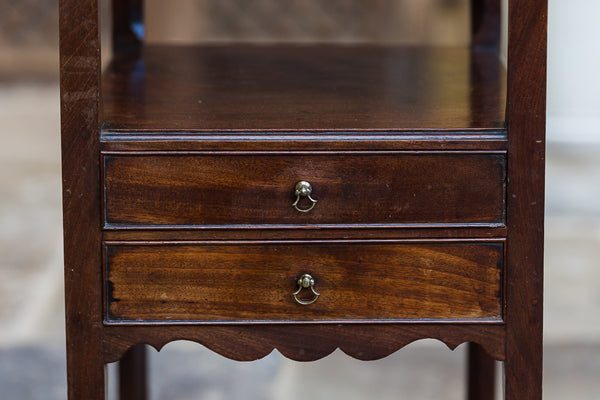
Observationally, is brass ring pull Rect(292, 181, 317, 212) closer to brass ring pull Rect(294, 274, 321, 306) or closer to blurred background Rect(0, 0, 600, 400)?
brass ring pull Rect(294, 274, 321, 306)

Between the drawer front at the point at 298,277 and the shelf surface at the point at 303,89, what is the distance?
0.36 ft

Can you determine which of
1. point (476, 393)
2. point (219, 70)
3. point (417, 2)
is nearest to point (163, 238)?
point (219, 70)

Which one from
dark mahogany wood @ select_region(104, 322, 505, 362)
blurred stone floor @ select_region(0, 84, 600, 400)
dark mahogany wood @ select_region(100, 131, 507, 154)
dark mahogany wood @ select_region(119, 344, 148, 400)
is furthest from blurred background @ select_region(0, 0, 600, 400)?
dark mahogany wood @ select_region(100, 131, 507, 154)

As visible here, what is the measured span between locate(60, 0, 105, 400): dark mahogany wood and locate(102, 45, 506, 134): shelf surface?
32mm

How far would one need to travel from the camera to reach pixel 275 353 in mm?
1916

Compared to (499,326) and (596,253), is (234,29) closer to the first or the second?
(596,253)

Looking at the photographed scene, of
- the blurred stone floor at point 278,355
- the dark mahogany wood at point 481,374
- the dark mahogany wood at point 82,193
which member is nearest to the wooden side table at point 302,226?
the dark mahogany wood at point 82,193

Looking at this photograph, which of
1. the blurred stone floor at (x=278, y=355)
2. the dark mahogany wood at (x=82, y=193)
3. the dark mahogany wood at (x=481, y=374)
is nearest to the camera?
the dark mahogany wood at (x=82, y=193)

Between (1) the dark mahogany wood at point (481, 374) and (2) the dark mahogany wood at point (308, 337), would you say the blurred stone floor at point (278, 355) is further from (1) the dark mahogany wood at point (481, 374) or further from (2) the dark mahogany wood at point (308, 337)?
(2) the dark mahogany wood at point (308, 337)

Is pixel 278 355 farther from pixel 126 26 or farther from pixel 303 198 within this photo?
pixel 303 198

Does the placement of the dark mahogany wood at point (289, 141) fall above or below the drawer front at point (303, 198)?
above

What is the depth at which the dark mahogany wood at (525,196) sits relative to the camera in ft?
2.73

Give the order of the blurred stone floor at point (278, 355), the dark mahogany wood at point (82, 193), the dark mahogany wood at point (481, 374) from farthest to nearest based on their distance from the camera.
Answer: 1. the blurred stone floor at point (278, 355)
2. the dark mahogany wood at point (481, 374)
3. the dark mahogany wood at point (82, 193)

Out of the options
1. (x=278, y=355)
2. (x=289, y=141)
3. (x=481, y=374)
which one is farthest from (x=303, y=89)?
(x=278, y=355)
